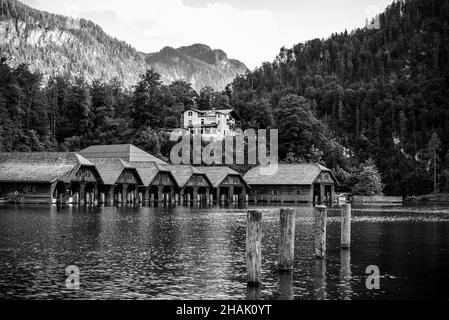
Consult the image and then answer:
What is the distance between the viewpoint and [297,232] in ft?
123

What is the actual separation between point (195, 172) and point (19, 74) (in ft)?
191

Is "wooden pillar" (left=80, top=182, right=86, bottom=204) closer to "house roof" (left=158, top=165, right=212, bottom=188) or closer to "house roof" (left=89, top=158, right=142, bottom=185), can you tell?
"house roof" (left=89, top=158, right=142, bottom=185)

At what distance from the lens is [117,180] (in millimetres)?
78250

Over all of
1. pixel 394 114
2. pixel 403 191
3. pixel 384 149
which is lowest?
pixel 403 191

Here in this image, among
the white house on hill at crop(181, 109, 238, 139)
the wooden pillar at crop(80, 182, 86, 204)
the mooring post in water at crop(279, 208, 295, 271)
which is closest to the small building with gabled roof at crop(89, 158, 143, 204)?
the wooden pillar at crop(80, 182, 86, 204)

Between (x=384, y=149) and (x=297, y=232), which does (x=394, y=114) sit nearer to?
(x=384, y=149)

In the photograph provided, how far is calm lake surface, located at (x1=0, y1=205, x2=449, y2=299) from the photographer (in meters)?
18.4

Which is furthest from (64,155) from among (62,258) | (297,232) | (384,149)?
(384,149)

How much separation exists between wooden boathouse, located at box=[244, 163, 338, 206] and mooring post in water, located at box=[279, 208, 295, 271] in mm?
72874

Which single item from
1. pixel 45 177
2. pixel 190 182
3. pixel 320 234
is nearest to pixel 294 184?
pixel 190 182

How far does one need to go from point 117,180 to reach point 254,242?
61.2 m
